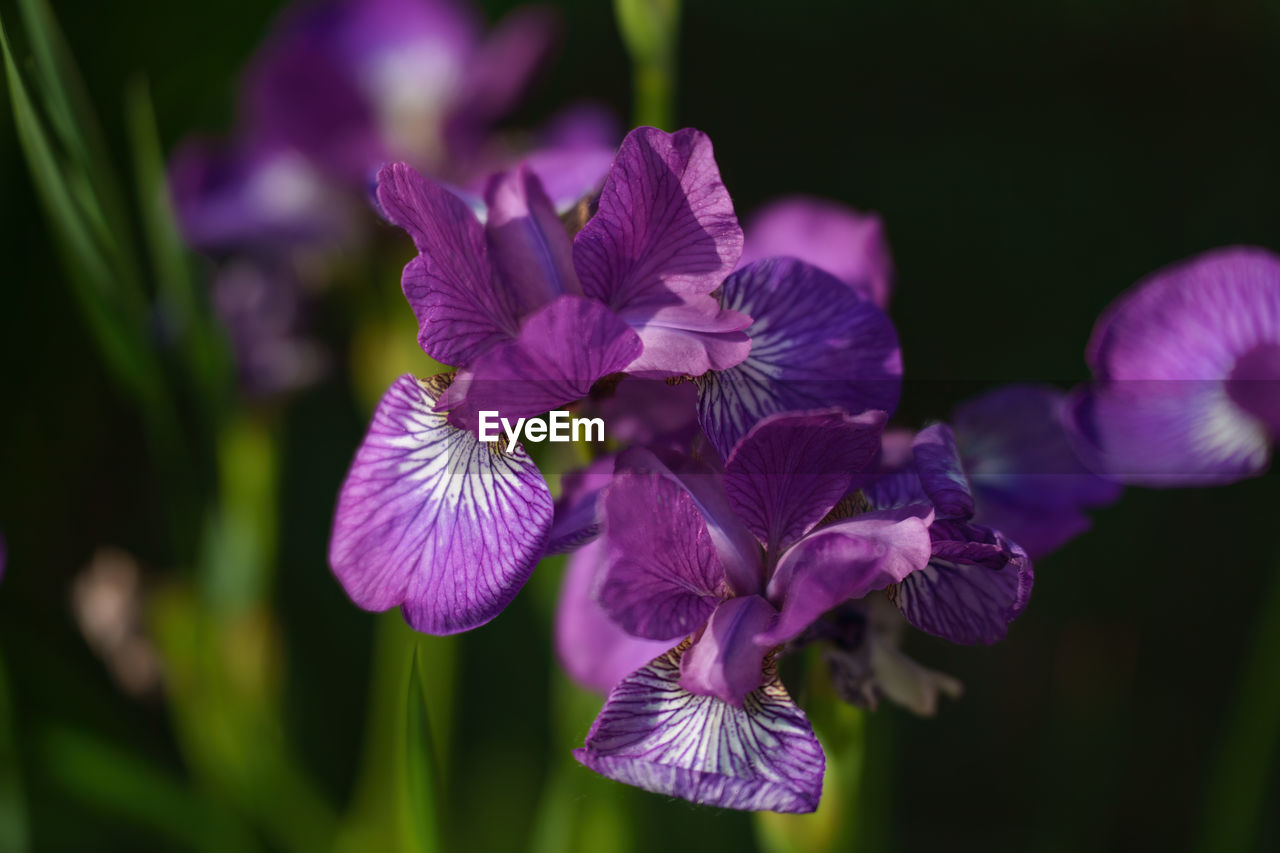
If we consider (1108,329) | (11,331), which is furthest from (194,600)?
(1108,329)

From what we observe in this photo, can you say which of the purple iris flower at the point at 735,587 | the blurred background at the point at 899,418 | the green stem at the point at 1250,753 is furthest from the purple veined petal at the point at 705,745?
the green stem at the point at 1250,753

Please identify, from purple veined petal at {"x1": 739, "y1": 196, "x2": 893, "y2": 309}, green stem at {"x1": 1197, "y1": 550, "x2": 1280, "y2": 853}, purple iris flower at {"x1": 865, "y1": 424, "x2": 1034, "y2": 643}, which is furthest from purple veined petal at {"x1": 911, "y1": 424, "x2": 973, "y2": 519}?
Answer: green stem at {"x1": 1197, "y1": 550, "x2": 1280, "y2": 853}

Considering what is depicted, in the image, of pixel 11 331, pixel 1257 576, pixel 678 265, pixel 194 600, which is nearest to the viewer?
pixel 678 265

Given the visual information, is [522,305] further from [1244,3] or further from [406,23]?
[1244,3]

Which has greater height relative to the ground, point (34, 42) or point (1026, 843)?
point (34, 42)

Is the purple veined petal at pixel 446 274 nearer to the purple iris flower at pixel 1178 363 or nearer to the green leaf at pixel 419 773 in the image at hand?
the green leaf at pixel 419 773

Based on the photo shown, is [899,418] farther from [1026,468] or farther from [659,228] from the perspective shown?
[659,228]

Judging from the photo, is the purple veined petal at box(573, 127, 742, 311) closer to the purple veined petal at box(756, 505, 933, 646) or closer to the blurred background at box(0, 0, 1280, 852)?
the purple veined petal at box(756, 505, 933, 646)
